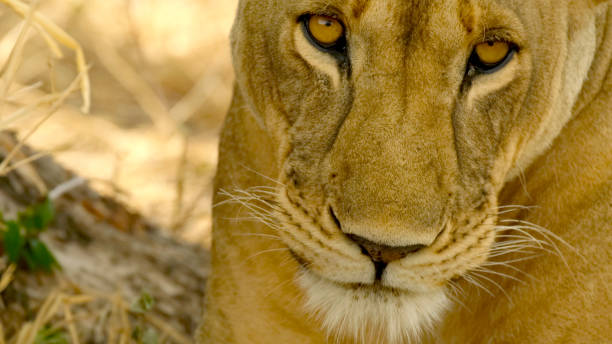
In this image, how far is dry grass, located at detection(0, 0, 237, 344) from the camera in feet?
10.2

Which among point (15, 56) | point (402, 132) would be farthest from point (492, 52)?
point (15, 56)

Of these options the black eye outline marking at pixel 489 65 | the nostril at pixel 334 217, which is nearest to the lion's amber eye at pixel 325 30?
the black eye outline marking at pixel 489 65

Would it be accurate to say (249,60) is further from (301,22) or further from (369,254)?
(369,254)

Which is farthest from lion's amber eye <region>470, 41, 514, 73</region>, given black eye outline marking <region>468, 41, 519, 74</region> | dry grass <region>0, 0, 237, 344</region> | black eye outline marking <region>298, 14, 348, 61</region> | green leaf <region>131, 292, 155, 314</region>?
green leaf <region>131, 292, 155, 314</region>

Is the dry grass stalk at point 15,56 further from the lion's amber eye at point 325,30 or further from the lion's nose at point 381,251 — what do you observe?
the lion's nose at point 381,251

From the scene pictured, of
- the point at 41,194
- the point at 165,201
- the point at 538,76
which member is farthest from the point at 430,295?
the point at 165,201

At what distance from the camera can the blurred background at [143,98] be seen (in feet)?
15.2

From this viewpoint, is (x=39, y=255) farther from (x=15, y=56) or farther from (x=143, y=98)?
(x=143, y=98)

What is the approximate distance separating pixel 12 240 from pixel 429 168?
5.40 ft

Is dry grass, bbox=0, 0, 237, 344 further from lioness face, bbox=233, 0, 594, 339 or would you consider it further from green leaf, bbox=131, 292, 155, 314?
lioness face, bbox=233, 0, 594, 339

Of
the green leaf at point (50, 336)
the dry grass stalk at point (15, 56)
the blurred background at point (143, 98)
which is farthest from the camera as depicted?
the blurred background at point (143, 98)

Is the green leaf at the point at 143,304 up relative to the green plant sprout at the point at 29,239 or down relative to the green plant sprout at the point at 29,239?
down

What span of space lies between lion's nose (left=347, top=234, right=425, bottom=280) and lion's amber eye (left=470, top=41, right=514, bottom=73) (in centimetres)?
48

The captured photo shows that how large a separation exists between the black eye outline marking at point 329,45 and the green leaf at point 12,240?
1.36 m
